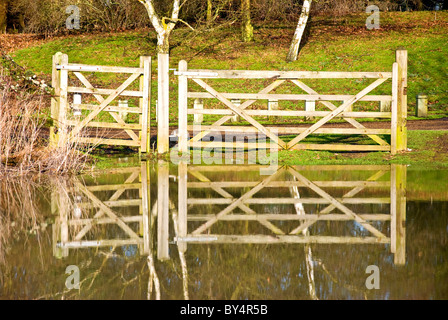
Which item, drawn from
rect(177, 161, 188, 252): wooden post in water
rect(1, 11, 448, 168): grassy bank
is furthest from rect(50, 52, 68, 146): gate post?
rect(1, 11, 448, 168): grassy bank

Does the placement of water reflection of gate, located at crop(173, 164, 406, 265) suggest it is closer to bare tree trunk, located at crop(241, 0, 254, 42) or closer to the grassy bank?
the grassy bank

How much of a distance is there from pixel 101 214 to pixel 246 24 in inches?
1115

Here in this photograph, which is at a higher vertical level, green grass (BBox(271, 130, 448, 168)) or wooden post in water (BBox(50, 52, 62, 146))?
wooden post in water (BBox(50, 52, 62, 146))

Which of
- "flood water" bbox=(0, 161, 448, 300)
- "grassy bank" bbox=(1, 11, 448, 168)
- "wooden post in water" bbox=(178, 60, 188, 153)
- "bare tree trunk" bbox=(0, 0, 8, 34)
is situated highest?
"bare tree trunk" bbox=(0, 0, 8, 34)

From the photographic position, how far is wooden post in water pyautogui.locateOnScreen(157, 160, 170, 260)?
24.3 ft

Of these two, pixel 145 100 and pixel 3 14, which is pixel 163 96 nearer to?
pixel 145 100

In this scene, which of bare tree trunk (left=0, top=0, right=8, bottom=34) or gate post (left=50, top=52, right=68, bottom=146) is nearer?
gate post (left=50, top=52, right=68, bottom=146)

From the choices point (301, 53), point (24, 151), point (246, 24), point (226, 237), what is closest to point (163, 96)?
point (24, 151)

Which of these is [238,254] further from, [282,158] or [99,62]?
[99,62]

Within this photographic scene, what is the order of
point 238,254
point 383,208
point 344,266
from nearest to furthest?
point 344,266 < point 238,254 < point 383,208
